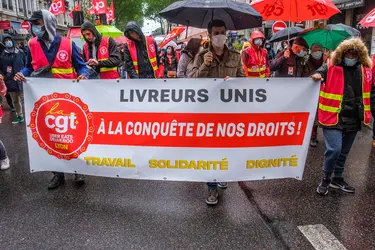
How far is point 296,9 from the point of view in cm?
559

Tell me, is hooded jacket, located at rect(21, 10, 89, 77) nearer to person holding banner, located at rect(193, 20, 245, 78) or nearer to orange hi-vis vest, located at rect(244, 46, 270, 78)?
person holding banner, located at rect(193, 20, 245, 78)

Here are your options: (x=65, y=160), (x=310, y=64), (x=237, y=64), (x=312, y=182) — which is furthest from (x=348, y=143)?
(x=65, y=160)

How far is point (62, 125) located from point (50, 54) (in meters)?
0.97

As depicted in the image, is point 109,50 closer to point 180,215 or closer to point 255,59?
point 180,215

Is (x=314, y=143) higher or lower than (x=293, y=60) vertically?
lower

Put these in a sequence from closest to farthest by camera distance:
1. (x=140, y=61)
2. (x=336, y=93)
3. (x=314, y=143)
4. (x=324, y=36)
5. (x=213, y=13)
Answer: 1. (x=336, y=93)
2. (x=213, y=13)
3. (x=140, y=61)
4. (x=324, y=36)
5. (x=314, y=143)

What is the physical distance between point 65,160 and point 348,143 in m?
3.20

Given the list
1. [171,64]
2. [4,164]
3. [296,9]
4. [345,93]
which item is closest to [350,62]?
[345,93]

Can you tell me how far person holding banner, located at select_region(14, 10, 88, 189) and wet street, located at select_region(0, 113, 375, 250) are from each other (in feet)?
1.63

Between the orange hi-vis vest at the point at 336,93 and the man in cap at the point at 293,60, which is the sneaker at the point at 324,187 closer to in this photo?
the orange hi-vis vest at the point at 336,93

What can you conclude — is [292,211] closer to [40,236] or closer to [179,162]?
[179,162]

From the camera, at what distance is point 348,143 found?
13.2 ft

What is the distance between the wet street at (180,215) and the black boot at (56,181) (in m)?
0.09

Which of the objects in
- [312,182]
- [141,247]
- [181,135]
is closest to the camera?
[141,247]
